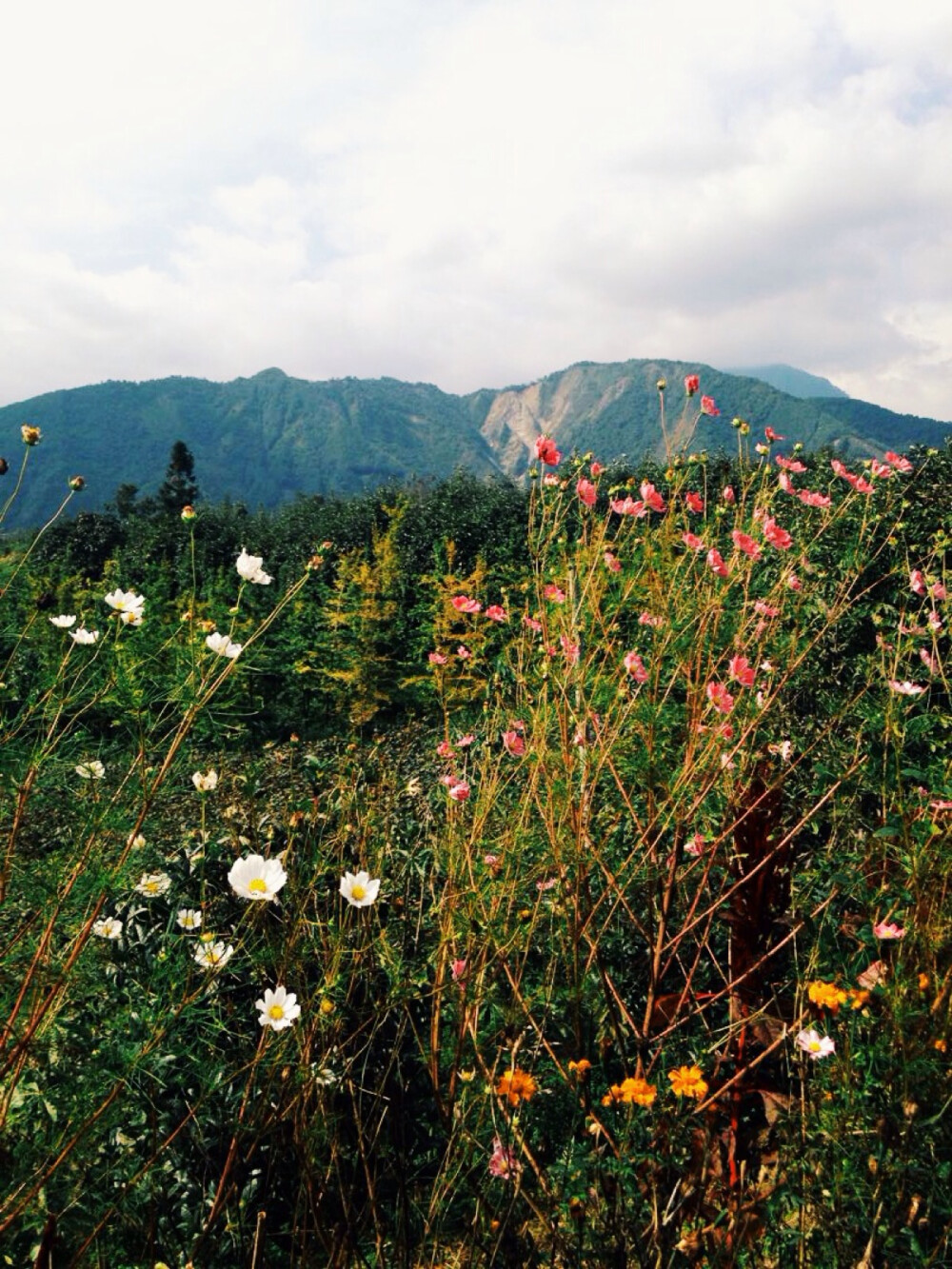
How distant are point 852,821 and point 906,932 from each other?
131cm

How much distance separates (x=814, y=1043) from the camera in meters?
1.46

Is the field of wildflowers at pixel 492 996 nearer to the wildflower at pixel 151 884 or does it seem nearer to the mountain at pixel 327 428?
the wildflower at pixel 151 884

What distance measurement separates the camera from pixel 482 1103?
4.35ft

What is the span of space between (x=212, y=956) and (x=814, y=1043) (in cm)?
112

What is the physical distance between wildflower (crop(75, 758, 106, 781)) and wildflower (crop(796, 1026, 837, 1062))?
4.51 ft

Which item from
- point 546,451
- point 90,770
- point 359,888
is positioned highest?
point 546,451

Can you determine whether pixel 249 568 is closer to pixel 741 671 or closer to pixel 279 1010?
pixel 279 1010

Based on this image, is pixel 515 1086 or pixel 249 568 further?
pixel 249 568

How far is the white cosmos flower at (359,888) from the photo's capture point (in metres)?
1.32

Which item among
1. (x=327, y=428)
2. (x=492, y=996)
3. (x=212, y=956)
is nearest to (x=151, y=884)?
(x=212, y=956)

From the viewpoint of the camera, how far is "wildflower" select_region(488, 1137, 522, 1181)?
113 cm

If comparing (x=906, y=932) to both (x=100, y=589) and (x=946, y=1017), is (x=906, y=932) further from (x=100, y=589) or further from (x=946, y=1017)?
(x=100, y=589)

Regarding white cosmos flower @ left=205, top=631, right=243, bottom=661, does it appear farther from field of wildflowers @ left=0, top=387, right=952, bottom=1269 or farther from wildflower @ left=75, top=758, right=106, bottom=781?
wildflower @ left=75, top=758, right=106, bottom=781

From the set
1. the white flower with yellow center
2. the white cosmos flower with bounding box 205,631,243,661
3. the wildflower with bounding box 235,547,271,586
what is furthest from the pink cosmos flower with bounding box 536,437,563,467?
the white flower with yellow center
